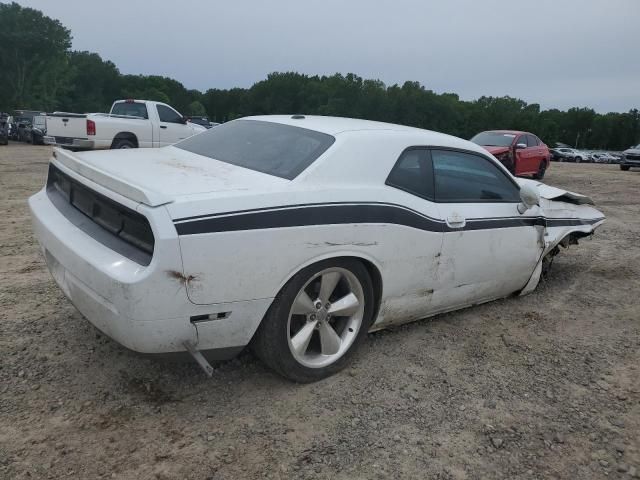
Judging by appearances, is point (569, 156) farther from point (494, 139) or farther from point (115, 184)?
point (115, 184)

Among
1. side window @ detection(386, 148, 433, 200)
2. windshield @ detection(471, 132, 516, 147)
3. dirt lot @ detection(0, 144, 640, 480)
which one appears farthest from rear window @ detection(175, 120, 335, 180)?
windshield @ detection(471, 132, 516, 147)

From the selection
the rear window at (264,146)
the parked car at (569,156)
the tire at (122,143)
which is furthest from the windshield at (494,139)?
the parked car at (569,156)

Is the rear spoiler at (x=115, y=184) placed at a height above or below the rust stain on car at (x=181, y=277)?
above

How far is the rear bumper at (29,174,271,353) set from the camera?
7.53ft

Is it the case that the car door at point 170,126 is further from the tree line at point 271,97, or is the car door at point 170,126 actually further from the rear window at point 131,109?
the tree line at point 271,97

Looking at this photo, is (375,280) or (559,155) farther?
(559,155)

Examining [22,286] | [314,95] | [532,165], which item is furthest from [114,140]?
[314,95]

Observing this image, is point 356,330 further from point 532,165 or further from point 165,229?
point 532,165

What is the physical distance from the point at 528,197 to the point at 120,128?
11.4m

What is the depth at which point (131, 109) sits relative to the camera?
45.3 ft

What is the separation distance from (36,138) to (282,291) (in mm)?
24629

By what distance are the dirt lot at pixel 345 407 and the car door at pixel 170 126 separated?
10.4 meters

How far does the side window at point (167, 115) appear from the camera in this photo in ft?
45.8

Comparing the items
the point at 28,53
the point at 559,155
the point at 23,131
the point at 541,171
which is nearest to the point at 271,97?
the point at 28,53
